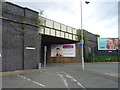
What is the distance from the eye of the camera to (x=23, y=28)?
1691 cm

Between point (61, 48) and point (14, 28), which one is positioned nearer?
point (14, 28)

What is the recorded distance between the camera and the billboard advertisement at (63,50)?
33438 mm

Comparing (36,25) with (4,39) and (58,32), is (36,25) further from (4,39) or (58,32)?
(58,32)

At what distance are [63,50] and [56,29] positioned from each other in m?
10.1

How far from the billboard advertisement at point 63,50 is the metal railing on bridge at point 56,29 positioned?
8.52ft

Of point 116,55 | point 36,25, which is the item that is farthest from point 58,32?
point 116,55

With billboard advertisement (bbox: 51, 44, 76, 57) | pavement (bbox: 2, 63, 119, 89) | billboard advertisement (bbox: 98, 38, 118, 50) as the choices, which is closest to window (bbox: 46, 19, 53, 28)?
pavement (bbox: 2, 63, 119, 89)

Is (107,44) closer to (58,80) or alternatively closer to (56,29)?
(56,29)

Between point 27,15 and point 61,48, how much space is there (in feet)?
59.5

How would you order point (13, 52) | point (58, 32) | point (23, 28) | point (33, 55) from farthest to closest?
point (58, 32), point (33, 55), point (23, 28), point (13, 52)

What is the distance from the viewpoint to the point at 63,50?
113 feet

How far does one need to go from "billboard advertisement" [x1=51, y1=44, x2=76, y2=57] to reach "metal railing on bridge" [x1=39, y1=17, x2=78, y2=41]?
2.60m

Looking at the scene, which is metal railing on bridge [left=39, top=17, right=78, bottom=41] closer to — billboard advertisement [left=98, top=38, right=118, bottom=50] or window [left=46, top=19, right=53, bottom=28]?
window [left=46, top=19, right=53, bottom=28]

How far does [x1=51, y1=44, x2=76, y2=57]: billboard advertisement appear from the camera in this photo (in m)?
33.4
